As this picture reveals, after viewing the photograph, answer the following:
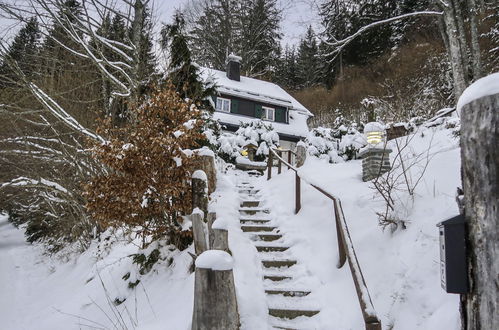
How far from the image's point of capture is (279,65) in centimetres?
3353

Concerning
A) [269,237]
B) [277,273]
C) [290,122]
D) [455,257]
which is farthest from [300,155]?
[290,122]

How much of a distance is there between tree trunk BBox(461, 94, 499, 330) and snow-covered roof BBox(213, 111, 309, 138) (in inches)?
737

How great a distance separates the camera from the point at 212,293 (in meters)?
2.98

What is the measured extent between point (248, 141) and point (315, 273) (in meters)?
11.5

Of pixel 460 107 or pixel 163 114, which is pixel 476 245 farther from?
pixel 163 114

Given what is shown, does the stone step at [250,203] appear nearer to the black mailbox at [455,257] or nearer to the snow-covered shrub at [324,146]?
the snow-covered shrub at [324,146]

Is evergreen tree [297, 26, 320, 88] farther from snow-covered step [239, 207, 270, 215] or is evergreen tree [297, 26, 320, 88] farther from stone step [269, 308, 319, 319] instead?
stone step [269, 308, 319, 319]

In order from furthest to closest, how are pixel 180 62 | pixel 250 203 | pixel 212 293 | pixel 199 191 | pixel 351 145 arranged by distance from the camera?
1. pixel 351 145
2. pixel 180 62
3. pixel 250 203
4. pixel 199 191
5. pixel 212 293

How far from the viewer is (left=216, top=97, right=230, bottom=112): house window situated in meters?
21.9

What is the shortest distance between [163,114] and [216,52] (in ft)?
75.2

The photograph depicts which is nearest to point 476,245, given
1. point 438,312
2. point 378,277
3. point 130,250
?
point 438,312

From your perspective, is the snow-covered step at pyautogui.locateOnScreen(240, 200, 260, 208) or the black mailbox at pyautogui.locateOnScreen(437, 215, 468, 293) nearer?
the black mailbox at pyautogui.locateOnScreen(437, 215, 468, 293)

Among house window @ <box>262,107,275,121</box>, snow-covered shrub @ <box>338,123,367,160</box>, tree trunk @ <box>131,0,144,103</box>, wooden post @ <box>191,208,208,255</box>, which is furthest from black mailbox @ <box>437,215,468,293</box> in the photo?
house window @ <box>262,107,275,121</box>

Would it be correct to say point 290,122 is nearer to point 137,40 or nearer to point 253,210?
point 137,40
